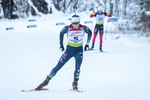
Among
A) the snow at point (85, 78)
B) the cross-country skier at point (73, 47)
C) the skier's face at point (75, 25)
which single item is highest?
the skier's face at point (75, 25)

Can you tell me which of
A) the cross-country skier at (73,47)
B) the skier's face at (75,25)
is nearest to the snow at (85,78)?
the cross-country skier at (73,47)

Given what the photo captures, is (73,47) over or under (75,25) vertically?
under

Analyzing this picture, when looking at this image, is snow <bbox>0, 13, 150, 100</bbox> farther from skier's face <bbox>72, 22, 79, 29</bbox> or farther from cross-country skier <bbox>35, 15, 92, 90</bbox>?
skier's face <bbox>72, 22, 79, 29</bbox>

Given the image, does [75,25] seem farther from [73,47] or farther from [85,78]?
[85,78]

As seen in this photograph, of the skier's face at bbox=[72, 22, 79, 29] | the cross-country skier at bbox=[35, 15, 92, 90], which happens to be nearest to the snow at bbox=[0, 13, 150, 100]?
the cross-country skier at bbox=[35, 15, 92, 90]

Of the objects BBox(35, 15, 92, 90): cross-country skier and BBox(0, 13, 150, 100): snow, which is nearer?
BBox(0, 13, 150, 100): snow

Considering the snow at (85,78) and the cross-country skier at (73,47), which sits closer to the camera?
the snow at (85,78)

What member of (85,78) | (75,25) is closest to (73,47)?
(75,25)

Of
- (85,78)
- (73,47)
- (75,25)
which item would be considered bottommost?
(85,78)

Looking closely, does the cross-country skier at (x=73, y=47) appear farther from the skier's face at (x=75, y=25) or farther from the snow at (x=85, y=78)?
the snow at (x=85, y=78)

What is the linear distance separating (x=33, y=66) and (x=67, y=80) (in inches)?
85.4

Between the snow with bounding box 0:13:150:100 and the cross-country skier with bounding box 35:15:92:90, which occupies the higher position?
the cross-country skier with bounding box 35:15:92:90

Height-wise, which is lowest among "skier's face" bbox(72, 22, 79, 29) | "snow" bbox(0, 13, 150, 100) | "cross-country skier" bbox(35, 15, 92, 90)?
"snow" bbox(0, 13, 150, 100)

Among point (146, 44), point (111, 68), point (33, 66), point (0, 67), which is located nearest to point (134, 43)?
point (146, 44)
